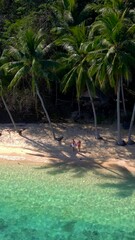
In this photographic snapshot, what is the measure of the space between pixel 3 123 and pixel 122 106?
10189mm

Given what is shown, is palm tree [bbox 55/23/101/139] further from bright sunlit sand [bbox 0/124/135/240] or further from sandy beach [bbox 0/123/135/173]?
bright sunlit sand [bbox 0/124/135/240]

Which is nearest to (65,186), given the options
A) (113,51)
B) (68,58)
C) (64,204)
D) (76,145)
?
(64,204)

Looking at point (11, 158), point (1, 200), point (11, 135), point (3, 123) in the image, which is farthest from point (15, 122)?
point (1, 200)

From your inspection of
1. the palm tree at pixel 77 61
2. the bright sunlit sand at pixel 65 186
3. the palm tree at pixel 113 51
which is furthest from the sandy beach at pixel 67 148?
the palm tree at pixel 113 51

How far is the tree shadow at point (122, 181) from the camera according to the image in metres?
18.8

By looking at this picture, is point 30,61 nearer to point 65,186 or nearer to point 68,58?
point 68,58

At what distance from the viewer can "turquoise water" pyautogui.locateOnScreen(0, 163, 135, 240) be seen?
597 inches

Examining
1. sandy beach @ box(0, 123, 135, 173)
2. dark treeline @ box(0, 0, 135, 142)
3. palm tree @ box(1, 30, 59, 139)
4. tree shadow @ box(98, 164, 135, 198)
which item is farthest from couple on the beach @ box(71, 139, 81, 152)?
palm tree @ box(1, 30, 59, 139)

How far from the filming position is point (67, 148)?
81.5ft

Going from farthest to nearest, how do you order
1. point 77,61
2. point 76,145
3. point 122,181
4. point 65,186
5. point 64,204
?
1. point 76,145
2. point 77,61
3. point 122,181
4. point 65,186
5. point 64,204

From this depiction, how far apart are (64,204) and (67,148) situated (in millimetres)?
7409

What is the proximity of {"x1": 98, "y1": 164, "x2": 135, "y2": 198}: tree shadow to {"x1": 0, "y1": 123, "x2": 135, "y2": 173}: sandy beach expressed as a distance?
0.94ft

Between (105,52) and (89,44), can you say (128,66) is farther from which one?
(89,44)

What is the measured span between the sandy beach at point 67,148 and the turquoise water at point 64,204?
110 cm
